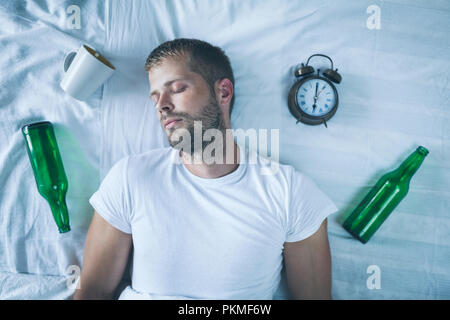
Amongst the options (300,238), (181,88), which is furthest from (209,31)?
(300,238)

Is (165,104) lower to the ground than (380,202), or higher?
higher

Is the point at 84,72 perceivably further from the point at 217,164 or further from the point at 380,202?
the point at 380,202

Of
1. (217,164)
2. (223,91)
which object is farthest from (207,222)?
(223,91)

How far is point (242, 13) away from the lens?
105 cm

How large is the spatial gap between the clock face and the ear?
232 millimetres

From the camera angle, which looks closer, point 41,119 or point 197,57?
point 197,57

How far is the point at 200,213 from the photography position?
0.92m

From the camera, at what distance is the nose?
0.88 m

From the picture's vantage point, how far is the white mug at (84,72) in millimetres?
942

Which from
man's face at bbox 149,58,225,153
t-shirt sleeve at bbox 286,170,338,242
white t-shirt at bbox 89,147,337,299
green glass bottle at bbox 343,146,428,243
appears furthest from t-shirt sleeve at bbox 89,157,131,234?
green glass bottle at bbox 343,146,428,243

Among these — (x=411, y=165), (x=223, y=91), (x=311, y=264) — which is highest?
(x=223, y=91)

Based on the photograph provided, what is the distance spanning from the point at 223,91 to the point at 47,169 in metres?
0.62

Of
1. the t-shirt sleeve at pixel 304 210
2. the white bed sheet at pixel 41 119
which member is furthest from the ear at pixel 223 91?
the white bed sheet at pixel 41 119

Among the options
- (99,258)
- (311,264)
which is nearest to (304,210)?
(311,264)
